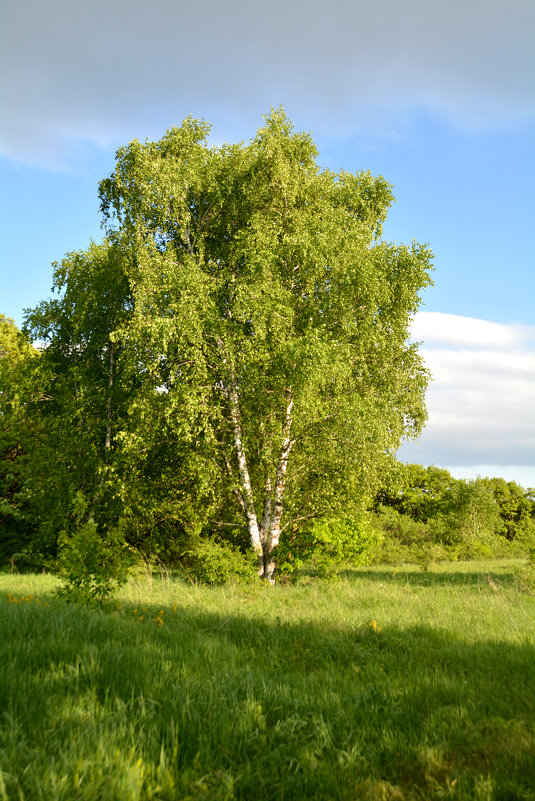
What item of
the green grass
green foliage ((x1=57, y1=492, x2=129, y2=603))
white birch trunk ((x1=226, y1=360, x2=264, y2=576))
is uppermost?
white birch trunk ((x1=226, y1=360, x2=264, y2=576))

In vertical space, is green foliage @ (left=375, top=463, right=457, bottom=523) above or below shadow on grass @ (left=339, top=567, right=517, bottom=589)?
above

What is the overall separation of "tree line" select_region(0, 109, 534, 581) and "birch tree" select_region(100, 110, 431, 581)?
0.07 meters

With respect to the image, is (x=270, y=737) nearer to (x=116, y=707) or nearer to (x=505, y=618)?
(x=116, y=707)

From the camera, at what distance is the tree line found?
14.5 meters

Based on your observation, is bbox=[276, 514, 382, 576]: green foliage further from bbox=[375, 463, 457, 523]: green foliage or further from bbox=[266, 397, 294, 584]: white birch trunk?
bbox=[375, 463, 457, 523]: green foliage

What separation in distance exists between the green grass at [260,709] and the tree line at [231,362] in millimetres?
7713

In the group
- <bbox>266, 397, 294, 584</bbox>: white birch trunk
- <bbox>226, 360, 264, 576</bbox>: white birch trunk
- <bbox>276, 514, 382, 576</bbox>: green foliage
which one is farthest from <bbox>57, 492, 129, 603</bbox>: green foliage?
<bbox>276, 514, 382, 576</bbox>: green foliage

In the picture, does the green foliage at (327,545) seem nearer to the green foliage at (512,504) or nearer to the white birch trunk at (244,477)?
the white birch trunk at (244,477)

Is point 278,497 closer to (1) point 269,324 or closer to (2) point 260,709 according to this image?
(1) point 269,324

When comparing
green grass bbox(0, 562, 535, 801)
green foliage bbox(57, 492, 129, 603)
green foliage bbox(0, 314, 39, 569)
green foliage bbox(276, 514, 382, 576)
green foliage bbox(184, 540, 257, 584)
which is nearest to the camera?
green grass bbox(0, 562, 535, 801)

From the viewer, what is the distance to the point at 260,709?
14.2ft

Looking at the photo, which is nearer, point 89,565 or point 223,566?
point 89,565

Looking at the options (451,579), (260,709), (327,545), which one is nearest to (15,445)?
(327,545)

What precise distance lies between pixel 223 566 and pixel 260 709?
35.0 feet
